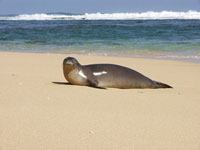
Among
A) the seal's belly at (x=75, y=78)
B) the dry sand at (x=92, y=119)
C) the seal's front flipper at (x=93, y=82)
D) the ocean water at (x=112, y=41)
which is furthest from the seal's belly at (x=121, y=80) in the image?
the ocean water at (x=112, y=41)

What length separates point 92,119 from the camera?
14.9ft

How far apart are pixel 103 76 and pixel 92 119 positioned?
9.84 ft

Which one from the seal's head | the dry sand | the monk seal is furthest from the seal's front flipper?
the dry sand

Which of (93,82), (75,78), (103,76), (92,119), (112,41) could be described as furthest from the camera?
(112,41)

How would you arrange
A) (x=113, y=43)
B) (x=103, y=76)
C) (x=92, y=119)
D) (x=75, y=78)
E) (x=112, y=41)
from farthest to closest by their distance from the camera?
(x=112, y=41) < (x=113, y=43) < (x=103, y=76) < (x=75, y=78) < (x=92, y=119)

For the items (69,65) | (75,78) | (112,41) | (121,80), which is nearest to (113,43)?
(112,41)

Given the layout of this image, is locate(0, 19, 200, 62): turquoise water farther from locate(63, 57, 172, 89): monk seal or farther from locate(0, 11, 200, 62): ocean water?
locate(63, 57, 172, 89): monk seal

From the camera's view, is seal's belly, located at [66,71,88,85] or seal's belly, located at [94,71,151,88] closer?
seal's belly, located at [66,71,88,85]

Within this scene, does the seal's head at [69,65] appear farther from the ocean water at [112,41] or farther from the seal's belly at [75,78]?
the ocean water at [112,41]

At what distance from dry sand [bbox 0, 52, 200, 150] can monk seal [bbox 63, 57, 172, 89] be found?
73cm

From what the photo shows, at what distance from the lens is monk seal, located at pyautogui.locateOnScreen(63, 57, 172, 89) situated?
24.0 ft

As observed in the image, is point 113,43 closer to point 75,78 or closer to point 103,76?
point 103,76

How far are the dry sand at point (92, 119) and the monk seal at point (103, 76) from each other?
0.73m

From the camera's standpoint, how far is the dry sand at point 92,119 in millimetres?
3877
